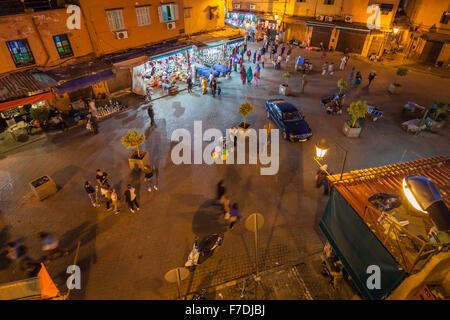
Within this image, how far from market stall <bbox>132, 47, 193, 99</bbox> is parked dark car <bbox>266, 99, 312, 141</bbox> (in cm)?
971

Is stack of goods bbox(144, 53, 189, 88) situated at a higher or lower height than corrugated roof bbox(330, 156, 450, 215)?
lower

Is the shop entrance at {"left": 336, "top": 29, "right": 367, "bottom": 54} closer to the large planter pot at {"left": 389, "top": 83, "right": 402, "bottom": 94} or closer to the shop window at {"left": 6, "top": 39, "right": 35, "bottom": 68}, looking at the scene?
the large planter pot at {"left": 389, "top": 83, "right": 402, "bottom": 94}

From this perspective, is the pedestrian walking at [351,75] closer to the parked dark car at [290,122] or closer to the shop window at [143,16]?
the parked dark car at [290,122]

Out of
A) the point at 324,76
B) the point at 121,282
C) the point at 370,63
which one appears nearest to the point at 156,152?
the point at 121,282

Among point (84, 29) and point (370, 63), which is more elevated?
point (84, 29)

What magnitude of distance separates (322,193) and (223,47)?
61.2ft

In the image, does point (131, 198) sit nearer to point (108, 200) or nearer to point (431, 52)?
point (108, 200)

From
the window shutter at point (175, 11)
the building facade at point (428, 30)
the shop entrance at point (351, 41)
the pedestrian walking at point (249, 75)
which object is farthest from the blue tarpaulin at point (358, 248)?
the shop entrance at point (351, 41)

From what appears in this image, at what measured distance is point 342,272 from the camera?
8.51 metres

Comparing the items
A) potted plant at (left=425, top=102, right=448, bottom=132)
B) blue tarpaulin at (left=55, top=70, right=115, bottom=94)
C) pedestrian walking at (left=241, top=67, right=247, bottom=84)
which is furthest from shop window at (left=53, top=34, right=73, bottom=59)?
potted plant at (left=425, top=102, right=448, bottom=132)

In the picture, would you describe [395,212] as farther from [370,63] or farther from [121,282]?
[370,63]

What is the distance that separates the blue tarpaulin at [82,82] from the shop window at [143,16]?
4814 mm

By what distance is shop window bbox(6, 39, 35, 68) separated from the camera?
14.1 m

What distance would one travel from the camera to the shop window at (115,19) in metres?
17.1
